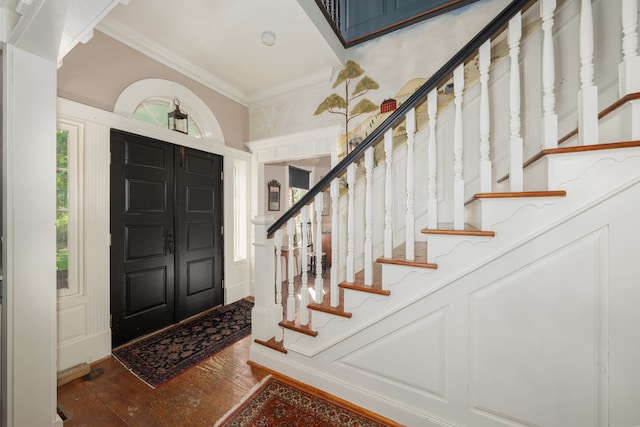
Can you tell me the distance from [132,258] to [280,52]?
276cm

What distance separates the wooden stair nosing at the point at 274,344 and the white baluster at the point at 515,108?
1.90 meters

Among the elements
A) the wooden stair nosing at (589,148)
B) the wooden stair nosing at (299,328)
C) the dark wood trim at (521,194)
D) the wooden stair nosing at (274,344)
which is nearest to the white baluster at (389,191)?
the dark wood trim at (521,194)

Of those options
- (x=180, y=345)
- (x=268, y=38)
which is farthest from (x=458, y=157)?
(x=180, y=345)

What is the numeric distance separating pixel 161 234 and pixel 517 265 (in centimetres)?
313

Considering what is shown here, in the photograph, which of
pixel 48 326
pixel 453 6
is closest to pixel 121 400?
pixel 48 326

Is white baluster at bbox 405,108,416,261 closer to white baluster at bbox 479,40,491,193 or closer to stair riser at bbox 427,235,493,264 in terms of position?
stair riser at bbox 427,235,493,264

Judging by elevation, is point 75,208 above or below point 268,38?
below

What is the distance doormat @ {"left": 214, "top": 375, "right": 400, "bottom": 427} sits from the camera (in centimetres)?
152

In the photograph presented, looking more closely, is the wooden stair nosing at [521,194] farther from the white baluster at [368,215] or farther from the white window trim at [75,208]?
the white window trim at [75,208]

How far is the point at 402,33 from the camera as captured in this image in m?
2.70

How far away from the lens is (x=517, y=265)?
1.20m

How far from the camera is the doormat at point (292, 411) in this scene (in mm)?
1520

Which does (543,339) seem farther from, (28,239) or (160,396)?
(28,239)

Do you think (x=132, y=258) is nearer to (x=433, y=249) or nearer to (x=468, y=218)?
(x=433, y=249)
